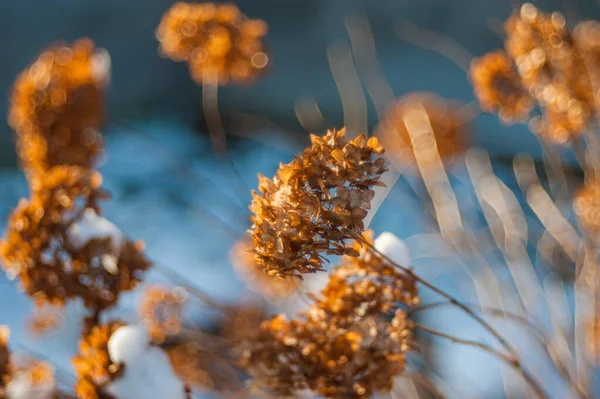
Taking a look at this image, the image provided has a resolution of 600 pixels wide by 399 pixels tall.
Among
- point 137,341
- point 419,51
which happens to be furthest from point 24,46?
point 137,341

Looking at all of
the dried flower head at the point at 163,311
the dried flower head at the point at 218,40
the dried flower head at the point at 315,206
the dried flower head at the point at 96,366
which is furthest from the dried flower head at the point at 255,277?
the dried flower head at the point at 315,206

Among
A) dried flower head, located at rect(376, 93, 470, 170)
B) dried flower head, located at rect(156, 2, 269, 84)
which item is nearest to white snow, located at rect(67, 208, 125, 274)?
dried flower head, located at rect(156, 2, 269, 84)

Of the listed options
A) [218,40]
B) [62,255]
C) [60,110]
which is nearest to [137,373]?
[62,255]

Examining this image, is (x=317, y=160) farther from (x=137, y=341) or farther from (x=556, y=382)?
(x=556, y=382)

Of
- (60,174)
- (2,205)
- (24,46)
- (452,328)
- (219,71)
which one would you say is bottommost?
(60,174)

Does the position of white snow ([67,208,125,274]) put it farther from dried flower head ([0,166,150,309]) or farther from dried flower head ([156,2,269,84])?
dried flower head ([156,2,269,84])

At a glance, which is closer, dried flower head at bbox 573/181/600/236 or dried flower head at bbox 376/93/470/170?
dried flower head at bbox 573/181/600/236
